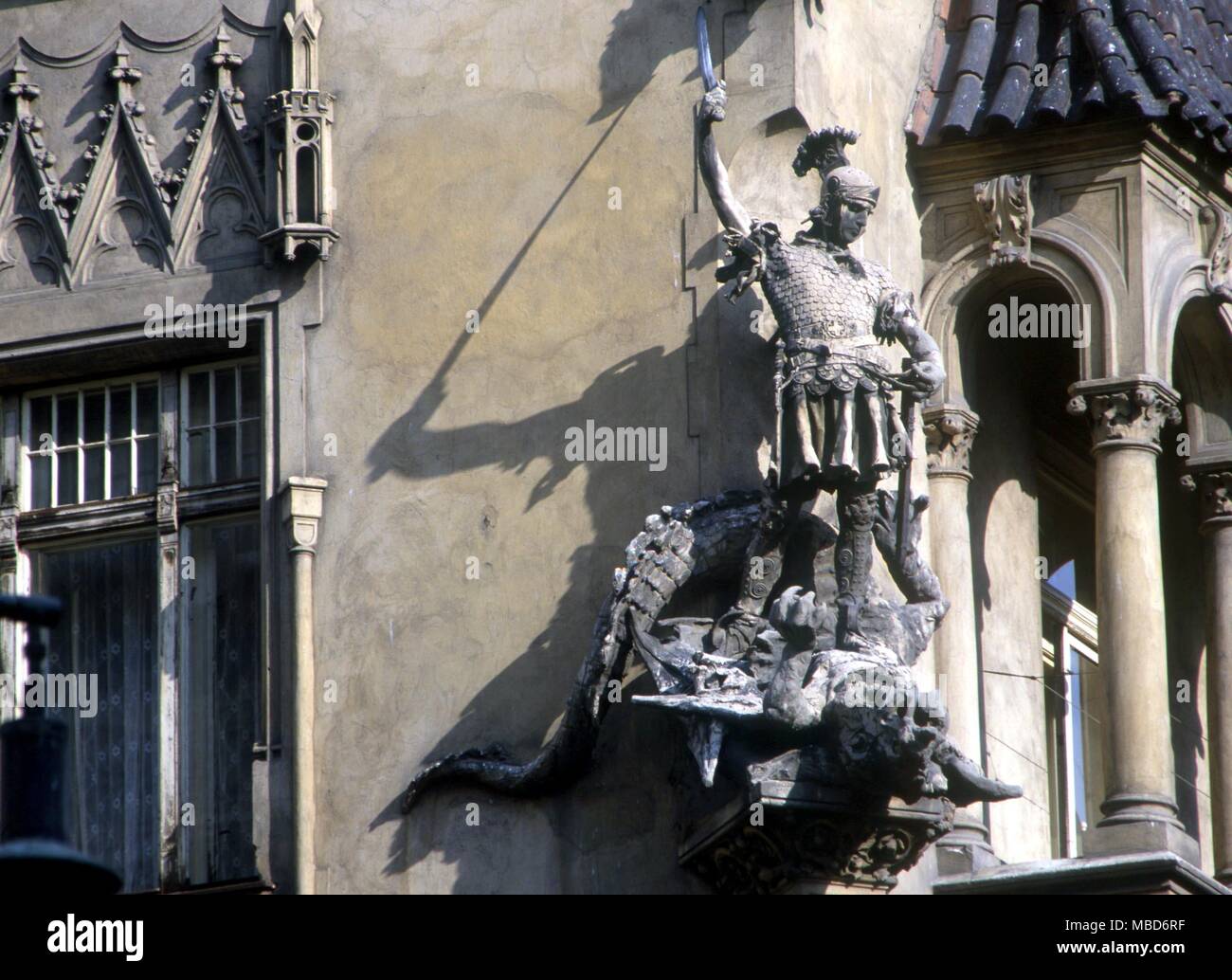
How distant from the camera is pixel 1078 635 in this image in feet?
96.6

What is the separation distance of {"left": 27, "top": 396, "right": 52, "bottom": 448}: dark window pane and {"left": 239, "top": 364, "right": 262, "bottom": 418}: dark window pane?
1516 mm

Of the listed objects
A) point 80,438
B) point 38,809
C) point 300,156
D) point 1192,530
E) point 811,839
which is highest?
point 300,156

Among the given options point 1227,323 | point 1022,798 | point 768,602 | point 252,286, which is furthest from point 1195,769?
point 252,286

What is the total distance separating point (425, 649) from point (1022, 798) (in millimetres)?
4880

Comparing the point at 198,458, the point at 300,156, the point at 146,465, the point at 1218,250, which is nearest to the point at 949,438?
the point at 1218,250

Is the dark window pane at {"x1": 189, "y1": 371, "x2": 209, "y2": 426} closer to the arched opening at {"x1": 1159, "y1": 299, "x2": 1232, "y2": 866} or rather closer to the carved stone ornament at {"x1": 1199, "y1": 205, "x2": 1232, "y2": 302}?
the arched opening at {"x1": 1159, "y1": 299, "x2": 1232, "y2": 866}

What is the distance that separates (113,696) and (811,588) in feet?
17.8

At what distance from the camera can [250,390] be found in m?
24.8

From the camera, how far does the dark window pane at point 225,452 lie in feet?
81.0

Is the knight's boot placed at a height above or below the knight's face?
below

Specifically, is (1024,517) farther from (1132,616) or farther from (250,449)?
(250,449)

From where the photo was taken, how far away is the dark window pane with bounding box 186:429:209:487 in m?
24.8

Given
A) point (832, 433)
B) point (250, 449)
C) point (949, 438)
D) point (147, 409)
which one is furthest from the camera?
point (147, 409)

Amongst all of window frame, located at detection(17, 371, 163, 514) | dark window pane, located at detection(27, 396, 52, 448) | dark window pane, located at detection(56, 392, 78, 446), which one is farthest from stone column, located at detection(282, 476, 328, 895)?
dark window pane, located at detection(27, 396, 52, 448)
